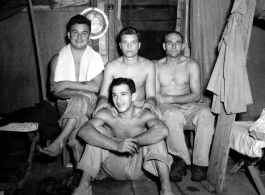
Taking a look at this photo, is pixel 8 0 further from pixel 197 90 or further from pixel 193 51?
pixel 197 90

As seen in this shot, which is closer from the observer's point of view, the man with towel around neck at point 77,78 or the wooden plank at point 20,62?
the man with towel around neck at point 77,78

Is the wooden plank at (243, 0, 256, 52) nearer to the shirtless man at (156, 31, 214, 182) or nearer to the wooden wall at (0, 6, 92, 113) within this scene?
the shirtless man at (156, 31, 214, 182)

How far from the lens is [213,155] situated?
3213mm

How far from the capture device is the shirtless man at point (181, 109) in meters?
3.42

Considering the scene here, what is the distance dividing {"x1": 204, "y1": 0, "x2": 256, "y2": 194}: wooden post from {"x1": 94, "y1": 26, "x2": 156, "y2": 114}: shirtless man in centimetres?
109

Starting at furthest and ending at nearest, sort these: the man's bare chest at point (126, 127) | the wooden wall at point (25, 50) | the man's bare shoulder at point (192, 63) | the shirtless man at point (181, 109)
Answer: the wooden wall at point (25, 50) → the man's bare shoulder at point (192, 63) → the shirtless man at point (181, 109) → the man's bare chest at point (126, 127)

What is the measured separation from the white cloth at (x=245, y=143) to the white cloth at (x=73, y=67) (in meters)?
2.35

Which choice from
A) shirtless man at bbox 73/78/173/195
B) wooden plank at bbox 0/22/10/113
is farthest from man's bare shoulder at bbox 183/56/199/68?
wooden plank at bbox 0/22/10/113

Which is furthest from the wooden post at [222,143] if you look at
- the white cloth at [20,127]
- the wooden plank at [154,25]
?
the white cloth at [20,127]

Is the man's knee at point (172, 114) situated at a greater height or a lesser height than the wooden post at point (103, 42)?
lesser

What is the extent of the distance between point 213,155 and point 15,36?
457 centimetres

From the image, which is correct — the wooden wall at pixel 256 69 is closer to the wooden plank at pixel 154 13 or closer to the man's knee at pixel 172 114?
the wooden plank at pixel 154 13

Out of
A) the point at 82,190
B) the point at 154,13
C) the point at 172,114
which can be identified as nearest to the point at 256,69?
the point at 154,13

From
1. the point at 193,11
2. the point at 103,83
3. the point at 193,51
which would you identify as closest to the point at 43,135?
the point at 103,83
